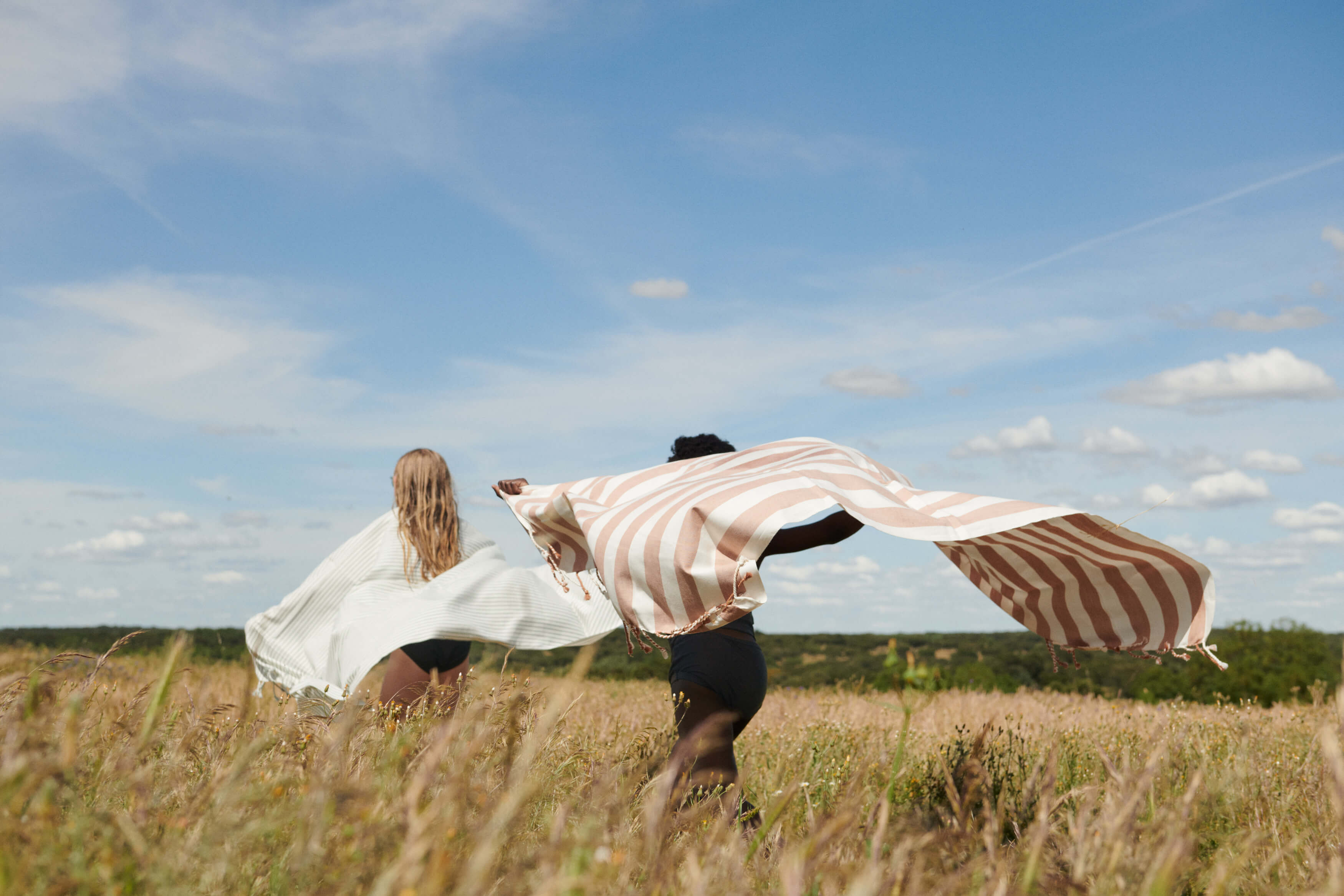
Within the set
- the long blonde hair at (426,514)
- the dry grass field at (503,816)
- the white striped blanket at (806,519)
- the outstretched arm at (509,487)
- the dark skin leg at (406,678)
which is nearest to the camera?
the dry grass field at (503,816)

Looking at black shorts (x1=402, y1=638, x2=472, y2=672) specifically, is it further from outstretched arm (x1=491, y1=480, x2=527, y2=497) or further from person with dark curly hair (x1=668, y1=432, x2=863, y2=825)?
person with dark curly hair (x1=668, y1=432, x2=863, y2=825)

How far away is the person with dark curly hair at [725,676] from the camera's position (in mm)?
4215

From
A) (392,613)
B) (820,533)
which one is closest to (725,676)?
(820,533)

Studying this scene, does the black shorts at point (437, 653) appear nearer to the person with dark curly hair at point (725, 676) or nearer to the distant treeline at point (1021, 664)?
the distant treeline at point (1021, 664)

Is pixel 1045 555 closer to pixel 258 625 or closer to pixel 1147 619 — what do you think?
pixel 1147 619

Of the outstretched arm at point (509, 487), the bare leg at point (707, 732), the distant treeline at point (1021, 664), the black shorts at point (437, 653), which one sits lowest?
the distant treeline at point (1021, 664)

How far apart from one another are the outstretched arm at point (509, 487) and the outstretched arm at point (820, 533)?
1725mm

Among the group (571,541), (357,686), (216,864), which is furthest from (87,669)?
(216,864)

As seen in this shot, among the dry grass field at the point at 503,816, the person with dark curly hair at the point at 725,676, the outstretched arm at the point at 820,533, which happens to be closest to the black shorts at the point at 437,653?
the dry grass field at the point at 503,816

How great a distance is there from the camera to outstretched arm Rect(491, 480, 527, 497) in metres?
5.30

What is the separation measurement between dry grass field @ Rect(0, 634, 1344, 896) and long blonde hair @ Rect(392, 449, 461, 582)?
1.71 metres

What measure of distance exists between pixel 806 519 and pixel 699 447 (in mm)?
1538

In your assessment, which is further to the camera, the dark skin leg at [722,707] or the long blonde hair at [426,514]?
the long blonde hair at [426,514]

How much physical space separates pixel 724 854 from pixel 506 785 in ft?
2.03
